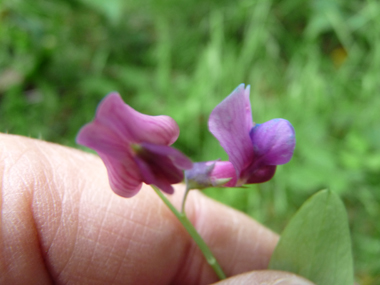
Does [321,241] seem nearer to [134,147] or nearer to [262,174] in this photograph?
[262,174]

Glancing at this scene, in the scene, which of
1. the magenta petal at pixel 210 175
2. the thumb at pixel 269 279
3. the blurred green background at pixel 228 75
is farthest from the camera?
the blurred green background at pixel 228 75

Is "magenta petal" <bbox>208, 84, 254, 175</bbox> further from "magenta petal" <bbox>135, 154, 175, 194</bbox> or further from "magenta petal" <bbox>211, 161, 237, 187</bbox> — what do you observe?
"magenta petal" <bbox>135, 154, 175, 194</bbox>

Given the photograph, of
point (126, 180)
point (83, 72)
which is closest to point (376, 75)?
point (83, 72)

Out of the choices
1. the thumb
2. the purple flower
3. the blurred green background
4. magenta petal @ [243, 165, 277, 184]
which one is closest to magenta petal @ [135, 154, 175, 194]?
the purple flower

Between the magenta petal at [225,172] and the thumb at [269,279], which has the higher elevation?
the magenta petal at [225,172]

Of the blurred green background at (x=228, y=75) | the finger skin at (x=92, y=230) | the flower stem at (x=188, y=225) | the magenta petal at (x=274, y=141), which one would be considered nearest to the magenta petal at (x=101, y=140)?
the flower stem at (x=188, y=225)

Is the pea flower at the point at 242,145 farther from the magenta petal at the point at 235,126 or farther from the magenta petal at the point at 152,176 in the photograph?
the magenta petal at the point at 152,176

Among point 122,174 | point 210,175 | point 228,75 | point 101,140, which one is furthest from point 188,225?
point 228,75

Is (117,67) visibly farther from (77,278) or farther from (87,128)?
(87,128)
